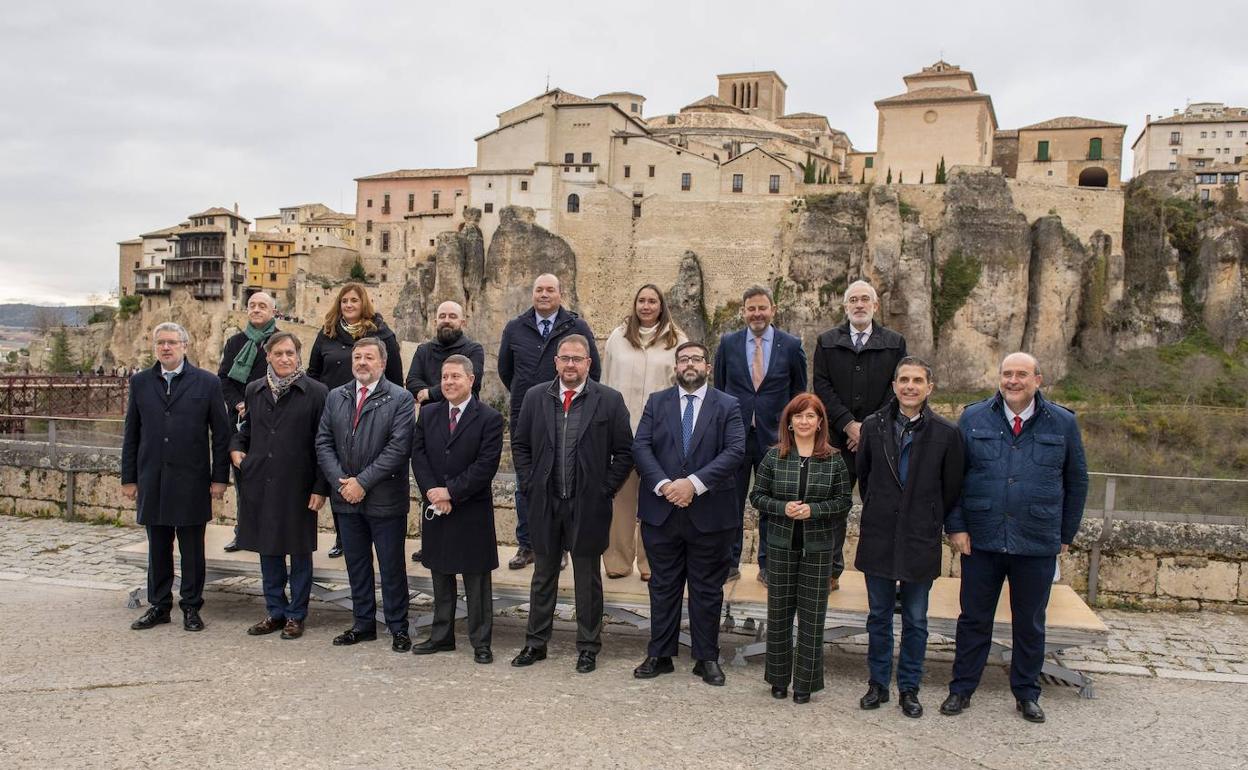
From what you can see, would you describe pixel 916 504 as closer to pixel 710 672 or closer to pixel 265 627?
pixel 710 672

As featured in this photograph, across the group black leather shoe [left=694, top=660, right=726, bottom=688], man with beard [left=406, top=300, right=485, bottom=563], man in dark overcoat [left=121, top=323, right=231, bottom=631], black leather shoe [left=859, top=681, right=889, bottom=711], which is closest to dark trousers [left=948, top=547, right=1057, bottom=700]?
black leather shoe [left=859, top=681, right=889, bottom=711]

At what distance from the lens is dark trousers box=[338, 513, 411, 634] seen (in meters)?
5.94

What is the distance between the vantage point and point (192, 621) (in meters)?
6.17

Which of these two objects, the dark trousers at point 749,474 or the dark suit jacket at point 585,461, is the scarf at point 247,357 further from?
the dark trousers at point 749,474

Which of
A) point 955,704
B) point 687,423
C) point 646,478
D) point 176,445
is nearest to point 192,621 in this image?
point 176,445

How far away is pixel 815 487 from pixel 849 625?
1022 mm

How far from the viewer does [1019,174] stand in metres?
57.1

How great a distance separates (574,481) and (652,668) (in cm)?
117

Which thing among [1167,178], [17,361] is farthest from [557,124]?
[17,361]

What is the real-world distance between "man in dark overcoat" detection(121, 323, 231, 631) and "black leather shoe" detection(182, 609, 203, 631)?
0.5 inches

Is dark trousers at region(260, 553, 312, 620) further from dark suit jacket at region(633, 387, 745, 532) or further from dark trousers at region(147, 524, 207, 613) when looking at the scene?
dark suit jacket at region(633, 387, 745, 532)

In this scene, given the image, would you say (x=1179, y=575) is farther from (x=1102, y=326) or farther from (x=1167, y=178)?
(x=1167, y=178)

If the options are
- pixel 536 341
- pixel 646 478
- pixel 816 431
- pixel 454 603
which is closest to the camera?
pixel 816 431

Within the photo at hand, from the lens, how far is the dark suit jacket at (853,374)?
246 inches
